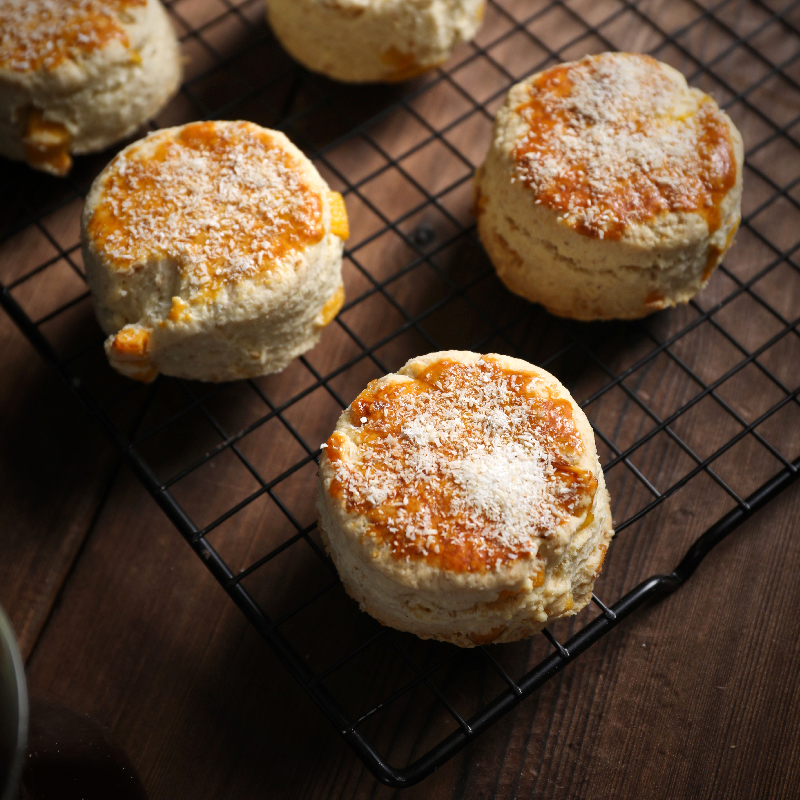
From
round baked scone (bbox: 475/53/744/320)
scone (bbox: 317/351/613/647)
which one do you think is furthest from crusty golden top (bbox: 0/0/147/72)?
scone (bbox: 317/351/613/647)

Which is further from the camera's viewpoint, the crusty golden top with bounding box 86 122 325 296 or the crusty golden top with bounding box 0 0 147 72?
the crusty golden top with bounding box 0 0 147 72

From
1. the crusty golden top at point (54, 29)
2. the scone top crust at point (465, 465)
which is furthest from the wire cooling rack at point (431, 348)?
the crusty golden top at point (54, 29)

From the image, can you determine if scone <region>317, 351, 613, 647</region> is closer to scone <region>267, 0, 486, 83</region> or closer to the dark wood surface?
the dark wood surface

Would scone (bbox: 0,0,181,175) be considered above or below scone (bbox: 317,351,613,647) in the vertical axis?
above

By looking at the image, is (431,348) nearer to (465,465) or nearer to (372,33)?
(465,465)

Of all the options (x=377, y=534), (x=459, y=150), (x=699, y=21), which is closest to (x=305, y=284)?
(x=377, y=534)

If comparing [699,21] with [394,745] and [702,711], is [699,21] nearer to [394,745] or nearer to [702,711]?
[702,711]

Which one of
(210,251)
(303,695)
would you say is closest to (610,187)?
(210,251)

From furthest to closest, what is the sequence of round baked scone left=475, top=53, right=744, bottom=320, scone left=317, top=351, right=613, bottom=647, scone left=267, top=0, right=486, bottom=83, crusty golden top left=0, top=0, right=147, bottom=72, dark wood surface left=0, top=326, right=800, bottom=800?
scone left=267, top=0, right=486, bottom=83
crusty golden top left=0, top=0, right=147, bottom=72
round baked scone left=475, top=53, right=744, bottom=320
dark wood surface left=0, top=326, right=800, bottom=800
scone left=317, top=351, right=613, bottom=647
